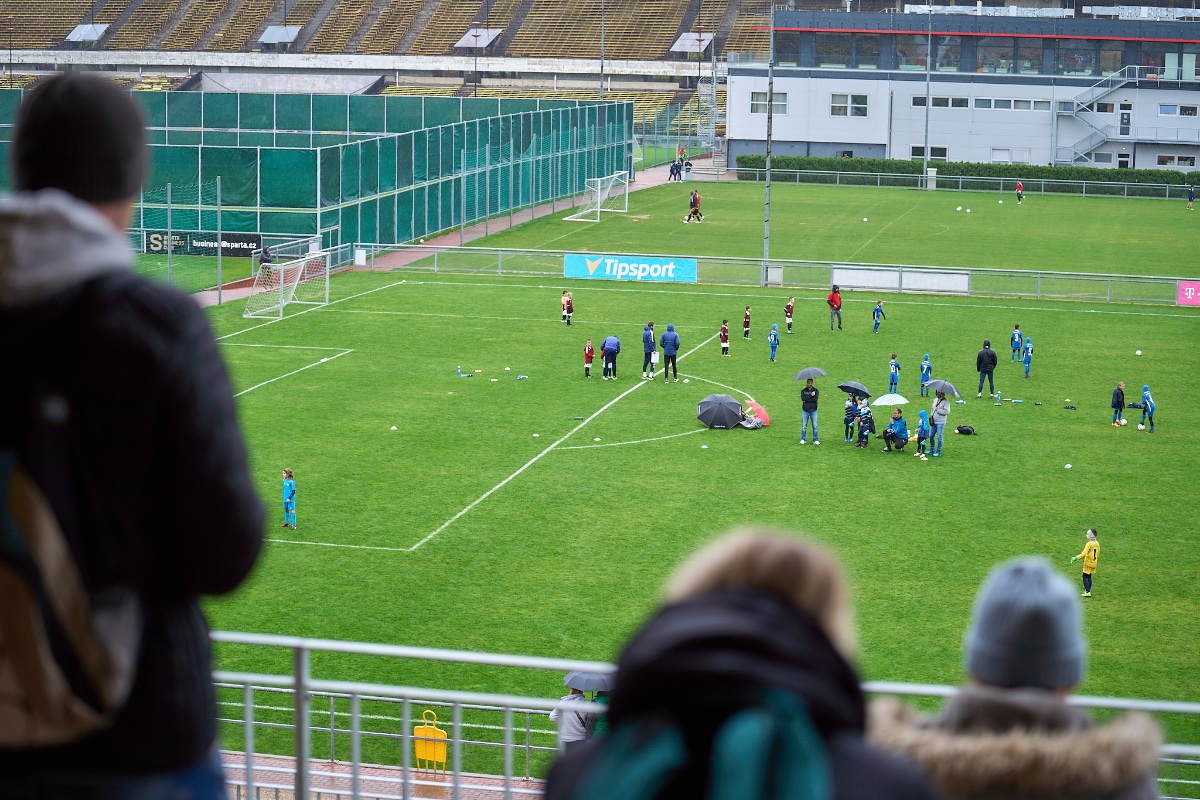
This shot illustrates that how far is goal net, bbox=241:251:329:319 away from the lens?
143 feet

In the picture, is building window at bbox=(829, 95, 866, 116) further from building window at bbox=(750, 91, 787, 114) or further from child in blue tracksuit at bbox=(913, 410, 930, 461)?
child in blue tracksuit at bbox=(913, 410, 930, 461)

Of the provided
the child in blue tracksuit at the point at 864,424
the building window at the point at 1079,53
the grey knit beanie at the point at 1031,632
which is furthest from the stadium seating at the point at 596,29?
the grey knit beanie at the point at 1031,632

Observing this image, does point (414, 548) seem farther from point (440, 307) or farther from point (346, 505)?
point (440, 307)

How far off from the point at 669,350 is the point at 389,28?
8421cm

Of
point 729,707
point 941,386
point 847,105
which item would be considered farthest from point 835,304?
point 847,105

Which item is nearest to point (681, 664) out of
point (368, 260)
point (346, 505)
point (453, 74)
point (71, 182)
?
point (71, 182)

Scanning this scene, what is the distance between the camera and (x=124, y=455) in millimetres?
2832

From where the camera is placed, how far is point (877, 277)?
161 ft

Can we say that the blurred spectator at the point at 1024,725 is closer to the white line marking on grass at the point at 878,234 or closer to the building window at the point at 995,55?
the white line marking on grass at the point at 878,234

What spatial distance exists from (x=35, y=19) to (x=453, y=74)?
3389 centimetres

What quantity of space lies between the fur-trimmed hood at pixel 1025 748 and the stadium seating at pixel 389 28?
112 m

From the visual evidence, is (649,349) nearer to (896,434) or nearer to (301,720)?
(896,434)

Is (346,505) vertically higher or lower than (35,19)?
lower

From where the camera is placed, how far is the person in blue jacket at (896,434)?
99.4 ft
